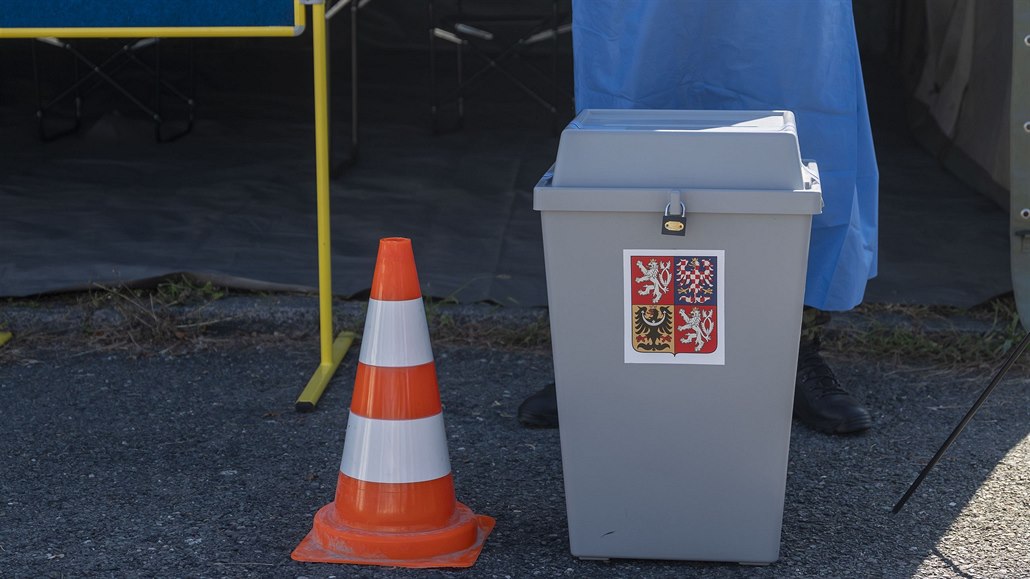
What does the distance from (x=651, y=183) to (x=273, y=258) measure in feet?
6.89

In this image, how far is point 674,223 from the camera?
1.70 meters

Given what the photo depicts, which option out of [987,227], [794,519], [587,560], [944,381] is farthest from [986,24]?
[587,560]

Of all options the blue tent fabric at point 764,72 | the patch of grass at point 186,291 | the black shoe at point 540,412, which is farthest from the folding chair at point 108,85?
the blue tent fabric at point 764,72

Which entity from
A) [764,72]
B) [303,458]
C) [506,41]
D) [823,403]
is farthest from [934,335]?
[506,41]

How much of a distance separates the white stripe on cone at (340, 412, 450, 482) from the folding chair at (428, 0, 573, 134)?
12.0 feet

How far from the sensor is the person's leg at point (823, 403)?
252 cm

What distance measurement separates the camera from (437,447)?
1960 mm

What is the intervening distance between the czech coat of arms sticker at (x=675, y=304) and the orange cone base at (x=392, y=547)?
0.48 m

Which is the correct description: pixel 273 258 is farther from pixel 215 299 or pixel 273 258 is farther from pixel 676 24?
pixel 676 24

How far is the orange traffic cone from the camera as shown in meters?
1.92

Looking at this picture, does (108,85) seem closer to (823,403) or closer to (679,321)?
(823,403)

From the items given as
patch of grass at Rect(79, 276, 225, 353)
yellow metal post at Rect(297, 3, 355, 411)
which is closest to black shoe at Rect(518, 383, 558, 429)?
yellow metal post at Rect(297, 3, 355, 411)

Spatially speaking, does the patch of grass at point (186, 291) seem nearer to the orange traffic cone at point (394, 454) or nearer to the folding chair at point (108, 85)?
the orange traffic cone at point (394, 454)

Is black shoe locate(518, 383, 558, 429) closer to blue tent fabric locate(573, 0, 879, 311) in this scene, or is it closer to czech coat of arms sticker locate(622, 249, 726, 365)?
blue tent fabric locate(573, 0, 879, 311)
